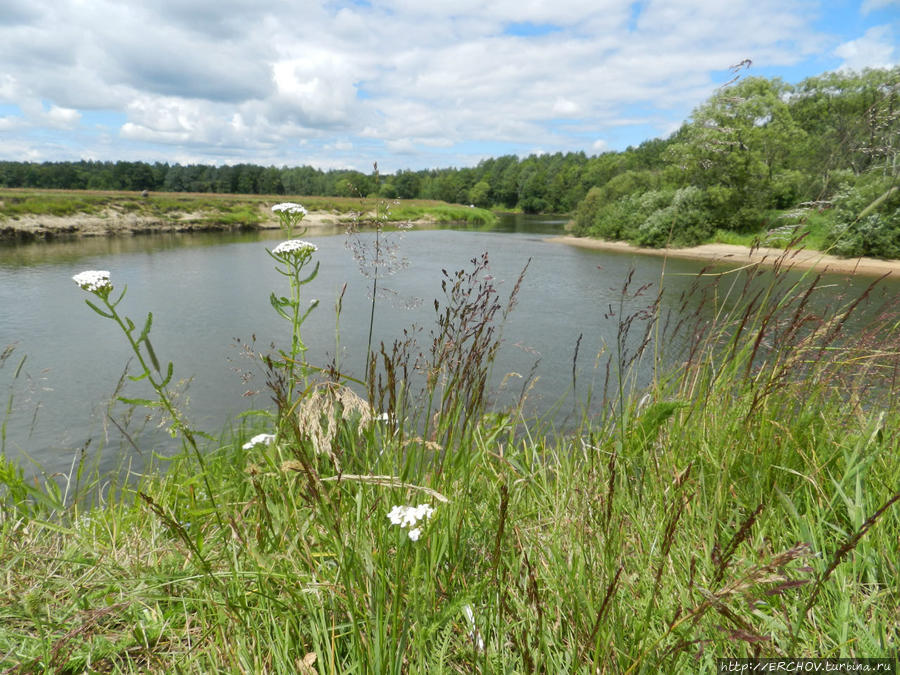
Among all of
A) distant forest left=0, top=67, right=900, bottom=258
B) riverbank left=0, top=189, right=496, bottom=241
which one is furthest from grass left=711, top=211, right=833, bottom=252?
riverbank left=0, top=189, right=496, bottom=241

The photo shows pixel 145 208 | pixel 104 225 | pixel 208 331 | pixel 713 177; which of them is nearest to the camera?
pixel 208 331

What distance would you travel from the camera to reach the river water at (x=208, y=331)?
5.14 metres

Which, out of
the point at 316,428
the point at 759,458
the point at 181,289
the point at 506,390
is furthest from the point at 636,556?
the point at 181,289

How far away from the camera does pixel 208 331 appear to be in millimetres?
8930

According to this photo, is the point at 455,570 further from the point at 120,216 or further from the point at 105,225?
the point at 120,216

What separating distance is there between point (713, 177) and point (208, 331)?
84.1 ft

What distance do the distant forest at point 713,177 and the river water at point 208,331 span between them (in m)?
0.89

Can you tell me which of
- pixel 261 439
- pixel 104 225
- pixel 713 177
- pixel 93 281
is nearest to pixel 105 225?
pixel 104 225

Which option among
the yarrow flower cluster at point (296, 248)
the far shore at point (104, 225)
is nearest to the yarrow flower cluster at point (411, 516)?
the yarrow flower cluster at point (296, 248)

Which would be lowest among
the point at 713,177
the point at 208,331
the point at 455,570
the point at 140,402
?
the point at 208,331

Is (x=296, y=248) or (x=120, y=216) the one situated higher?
(x=120, y=216)

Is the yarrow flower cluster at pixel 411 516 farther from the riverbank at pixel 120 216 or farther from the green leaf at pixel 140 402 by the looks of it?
→ the riverbank at pixel 120 216

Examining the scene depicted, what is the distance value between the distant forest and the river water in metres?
0.89

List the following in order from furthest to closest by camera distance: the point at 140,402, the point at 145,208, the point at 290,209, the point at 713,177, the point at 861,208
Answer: the point at 145,208, the point at 713,177, the point at 861,208, the point at 290,209, the point at 140,402
